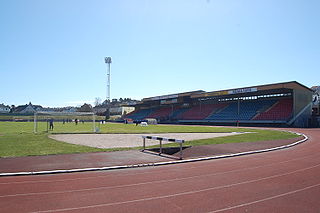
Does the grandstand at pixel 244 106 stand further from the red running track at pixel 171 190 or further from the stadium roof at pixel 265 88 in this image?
the red running track at pixel 171 190

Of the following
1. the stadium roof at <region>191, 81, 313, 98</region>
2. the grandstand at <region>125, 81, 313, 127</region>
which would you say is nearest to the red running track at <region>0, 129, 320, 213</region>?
the stadium roof at <region>191, 81, 313, 98</region>

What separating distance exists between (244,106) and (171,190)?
2101 inches

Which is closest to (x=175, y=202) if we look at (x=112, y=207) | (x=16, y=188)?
(x=112, y=207)

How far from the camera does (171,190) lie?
6.70 m

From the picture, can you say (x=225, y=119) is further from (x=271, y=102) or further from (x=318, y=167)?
(x=318, y=167)

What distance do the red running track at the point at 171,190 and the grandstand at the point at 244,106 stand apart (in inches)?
1525

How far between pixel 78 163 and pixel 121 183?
12.1 feet

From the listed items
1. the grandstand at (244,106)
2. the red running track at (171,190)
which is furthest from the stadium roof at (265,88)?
the red running track at (171,190)

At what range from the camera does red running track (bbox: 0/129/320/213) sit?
5.45 metres

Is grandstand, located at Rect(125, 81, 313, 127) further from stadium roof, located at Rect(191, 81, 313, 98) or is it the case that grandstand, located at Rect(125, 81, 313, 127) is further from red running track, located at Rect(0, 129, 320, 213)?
red running track, located at Rect(0, 129, 320, 213)

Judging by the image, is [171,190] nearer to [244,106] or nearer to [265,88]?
[265,88]

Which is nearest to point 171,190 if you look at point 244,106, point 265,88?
point 265,88

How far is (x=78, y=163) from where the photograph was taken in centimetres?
1047

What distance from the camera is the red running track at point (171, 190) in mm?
5449
